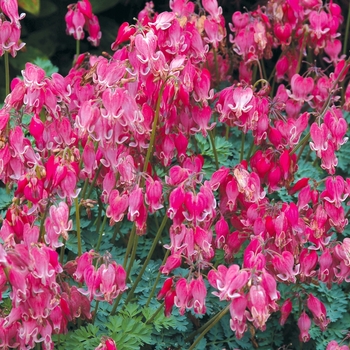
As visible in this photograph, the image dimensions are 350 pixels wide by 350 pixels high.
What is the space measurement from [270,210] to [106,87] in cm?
59

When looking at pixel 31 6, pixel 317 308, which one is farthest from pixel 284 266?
pixel 31 6

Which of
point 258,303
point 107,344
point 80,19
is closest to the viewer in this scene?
point 258,303

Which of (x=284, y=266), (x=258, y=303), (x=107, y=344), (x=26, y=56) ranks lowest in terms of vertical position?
(x=26, y=56)

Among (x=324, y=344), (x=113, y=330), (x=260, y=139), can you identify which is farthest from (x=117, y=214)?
(x=324, y=344)

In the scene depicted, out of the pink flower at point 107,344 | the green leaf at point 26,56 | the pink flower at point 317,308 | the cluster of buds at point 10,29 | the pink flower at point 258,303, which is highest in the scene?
the cluster of buds at point 10,29

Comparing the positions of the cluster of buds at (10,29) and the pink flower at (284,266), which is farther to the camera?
the cluster of buds at (10,29)

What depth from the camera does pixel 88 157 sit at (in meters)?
1.87

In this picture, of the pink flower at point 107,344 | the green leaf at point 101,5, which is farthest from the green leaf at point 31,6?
the pink flower at point 107,344

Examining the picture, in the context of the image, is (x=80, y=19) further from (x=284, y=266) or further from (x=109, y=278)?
(x=284, y=266)

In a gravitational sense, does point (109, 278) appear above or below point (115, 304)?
above

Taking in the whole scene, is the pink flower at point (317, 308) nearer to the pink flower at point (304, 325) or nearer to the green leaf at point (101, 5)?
the pink flower at point (304, 325)

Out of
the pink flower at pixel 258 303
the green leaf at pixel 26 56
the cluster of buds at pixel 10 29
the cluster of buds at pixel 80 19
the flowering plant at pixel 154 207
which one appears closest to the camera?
the pink flower at pixel 258 303

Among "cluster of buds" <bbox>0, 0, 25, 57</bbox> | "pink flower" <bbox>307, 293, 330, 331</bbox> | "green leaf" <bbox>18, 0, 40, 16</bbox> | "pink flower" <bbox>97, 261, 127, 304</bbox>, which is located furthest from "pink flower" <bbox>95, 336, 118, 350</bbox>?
"green leaf" <bbox>18, 0, 40, 16</bbox>

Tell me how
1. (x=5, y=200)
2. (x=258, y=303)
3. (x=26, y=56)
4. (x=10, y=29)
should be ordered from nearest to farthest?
(x=258, y=303), (x=10, y=29), (x=5, y=200), (x=26, y=56)
